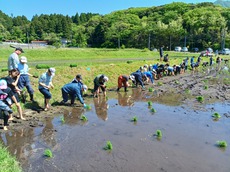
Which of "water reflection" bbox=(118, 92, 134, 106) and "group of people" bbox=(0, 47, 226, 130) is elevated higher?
"group of people" bbox=(0, 47, 226, 130)

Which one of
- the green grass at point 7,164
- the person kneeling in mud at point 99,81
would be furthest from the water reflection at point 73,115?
the green grass at point 7,164

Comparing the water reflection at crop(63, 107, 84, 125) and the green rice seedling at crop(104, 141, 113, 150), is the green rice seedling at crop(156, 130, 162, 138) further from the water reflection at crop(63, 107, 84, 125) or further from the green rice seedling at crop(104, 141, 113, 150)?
the water reflection at crop(63, 107, 84, 125)

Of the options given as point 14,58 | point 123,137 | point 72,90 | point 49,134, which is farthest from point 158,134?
point 14,58

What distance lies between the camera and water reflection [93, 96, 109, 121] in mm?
11130

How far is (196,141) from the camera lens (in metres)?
8.23

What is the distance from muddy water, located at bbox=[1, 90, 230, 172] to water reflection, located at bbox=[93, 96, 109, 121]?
0.14 ft

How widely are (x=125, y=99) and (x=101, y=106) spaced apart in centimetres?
219

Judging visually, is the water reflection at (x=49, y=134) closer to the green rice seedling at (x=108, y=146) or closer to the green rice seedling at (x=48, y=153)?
the green rice seedling at (x=48, y=153)

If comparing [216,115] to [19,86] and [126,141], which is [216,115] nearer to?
[126,141]

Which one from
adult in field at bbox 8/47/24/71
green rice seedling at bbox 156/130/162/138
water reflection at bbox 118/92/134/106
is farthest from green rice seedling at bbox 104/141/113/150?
water reflection at bbox 118/92/134/106

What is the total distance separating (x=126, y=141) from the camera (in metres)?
8.12

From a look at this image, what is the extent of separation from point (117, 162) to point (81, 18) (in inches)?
6367

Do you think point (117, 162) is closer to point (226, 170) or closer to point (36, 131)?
point (226, 170)

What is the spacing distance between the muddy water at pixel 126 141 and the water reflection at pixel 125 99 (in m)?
1.28
